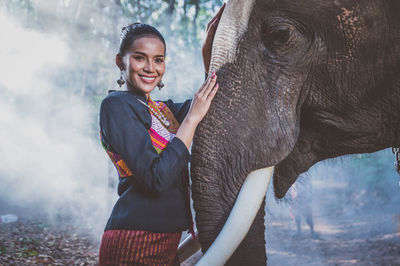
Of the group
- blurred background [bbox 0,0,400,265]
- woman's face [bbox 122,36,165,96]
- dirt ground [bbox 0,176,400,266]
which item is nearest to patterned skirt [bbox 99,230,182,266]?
woman's face [bbox 122,36,165,96]

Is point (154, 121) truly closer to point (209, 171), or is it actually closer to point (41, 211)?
point (209, 171)

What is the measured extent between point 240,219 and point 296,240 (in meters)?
6.22

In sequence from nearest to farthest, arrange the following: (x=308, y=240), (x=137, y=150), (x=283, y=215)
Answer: (x=137, y=150), (x=308, y=240), (x=283, y=215)

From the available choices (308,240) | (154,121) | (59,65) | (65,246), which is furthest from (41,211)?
(154,121)

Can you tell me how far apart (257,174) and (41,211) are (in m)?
10.2

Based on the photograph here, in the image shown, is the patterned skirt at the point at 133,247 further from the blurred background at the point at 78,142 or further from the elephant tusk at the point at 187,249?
the blurred background at the point at 78,142

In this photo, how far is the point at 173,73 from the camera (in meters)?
13.7

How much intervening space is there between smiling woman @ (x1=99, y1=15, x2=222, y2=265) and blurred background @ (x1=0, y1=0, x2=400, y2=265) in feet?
18.9

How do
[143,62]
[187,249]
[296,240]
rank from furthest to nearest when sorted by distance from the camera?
[296,240]
[187,249]
[143,62]

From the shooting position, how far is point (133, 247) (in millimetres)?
1438

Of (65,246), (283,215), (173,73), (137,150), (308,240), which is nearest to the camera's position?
(137,150)

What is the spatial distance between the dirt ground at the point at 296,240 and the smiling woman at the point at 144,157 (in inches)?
81.1

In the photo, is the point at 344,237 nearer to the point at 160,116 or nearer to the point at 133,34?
the point at 160,116

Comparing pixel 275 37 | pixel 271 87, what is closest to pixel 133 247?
pixel 271 87
